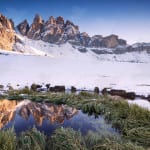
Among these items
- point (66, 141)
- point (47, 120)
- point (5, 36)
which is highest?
point (5, 36)

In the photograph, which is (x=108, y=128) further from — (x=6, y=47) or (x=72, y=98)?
(x=6, y=47)

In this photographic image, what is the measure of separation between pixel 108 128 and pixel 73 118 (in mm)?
1703

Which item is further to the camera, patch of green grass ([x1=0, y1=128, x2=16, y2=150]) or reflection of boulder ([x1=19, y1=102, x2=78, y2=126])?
reflection of boulder ([x1=19, y1=102, x2=78, y2=126])

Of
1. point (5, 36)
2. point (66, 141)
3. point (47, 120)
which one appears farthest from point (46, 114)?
point (5, 36)

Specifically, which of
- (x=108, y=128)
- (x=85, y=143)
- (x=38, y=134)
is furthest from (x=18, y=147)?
(x=108, y=128)

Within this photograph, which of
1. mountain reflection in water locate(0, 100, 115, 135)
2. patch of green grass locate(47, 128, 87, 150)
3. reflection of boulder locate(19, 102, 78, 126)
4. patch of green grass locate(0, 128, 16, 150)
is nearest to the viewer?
patch of green grass locate(0, 128, 16, 150)

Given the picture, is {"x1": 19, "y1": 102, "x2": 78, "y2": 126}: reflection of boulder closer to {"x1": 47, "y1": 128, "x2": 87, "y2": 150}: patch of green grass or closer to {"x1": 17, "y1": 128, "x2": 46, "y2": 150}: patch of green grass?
{"x1": 17, "y1": 128, "x2": 46, "y2": 150}: patch of green grass

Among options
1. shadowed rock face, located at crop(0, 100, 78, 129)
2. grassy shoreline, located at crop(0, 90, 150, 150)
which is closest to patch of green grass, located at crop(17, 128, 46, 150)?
grassy shoreline, located at crop(0, 90, 150, 150)

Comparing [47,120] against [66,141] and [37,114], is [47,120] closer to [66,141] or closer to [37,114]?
[37,114]

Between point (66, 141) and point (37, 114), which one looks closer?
point (66, 141)

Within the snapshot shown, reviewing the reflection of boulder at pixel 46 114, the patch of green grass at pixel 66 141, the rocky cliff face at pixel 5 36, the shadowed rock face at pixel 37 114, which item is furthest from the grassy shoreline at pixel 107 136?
the rocky cliff face at pixel 5 36

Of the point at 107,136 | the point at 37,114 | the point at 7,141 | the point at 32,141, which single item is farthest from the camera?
the point at 37,114

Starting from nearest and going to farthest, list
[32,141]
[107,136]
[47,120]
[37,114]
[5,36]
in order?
[32,141]
[107,136]
[47,120]
[37,114]
[5,36]

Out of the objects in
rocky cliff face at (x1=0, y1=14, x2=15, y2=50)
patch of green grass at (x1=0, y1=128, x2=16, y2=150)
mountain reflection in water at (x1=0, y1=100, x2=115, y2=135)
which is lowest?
mountain reflection in water at (x1=0, y1=100, x2=115, y2=135)
